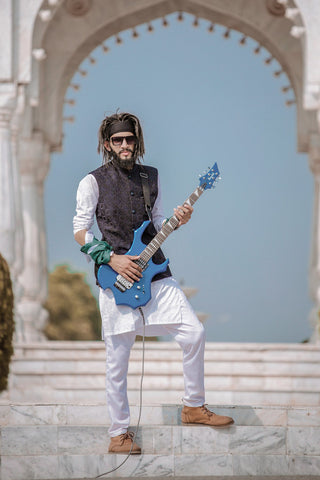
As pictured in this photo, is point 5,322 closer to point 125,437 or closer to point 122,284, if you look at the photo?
point 122,284

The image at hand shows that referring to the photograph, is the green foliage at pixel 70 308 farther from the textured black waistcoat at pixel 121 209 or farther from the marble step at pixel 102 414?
the textured black waistcoat at pixel 121 209

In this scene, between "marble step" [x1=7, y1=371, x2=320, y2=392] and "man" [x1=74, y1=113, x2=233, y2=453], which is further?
"marble step" [x1=7, y1=371, x2=320, y2=392]

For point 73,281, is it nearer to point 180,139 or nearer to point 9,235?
point 180,139

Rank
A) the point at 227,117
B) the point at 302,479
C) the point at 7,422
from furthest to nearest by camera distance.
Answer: the point at 227,117, the point at 7,422, the point at 302,479

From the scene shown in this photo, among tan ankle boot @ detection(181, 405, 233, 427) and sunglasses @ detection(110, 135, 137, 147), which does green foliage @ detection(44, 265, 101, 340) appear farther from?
sunglasses @ detection(110, 135, 137, 147)

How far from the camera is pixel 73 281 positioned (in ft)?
115

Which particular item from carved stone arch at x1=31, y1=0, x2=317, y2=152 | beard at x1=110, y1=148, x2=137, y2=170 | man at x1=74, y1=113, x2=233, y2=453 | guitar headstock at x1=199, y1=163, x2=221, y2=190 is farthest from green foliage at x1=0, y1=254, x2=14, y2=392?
carved stone arch at x1=31, y1=0, x2=317, y2=152

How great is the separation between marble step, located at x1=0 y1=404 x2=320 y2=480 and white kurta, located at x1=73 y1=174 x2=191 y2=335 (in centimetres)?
67

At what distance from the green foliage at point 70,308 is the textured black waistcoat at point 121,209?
2669 cm

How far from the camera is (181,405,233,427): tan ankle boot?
638 cm

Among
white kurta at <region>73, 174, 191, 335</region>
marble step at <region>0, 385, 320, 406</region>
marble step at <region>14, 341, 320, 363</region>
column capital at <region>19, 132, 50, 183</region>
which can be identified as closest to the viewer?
white kurta at <region>73, 174, 191, 335</region>

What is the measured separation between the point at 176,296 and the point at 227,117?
33.0 meters

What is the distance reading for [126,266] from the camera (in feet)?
20.5

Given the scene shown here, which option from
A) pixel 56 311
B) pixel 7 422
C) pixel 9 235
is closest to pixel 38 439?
pixel 7 422
